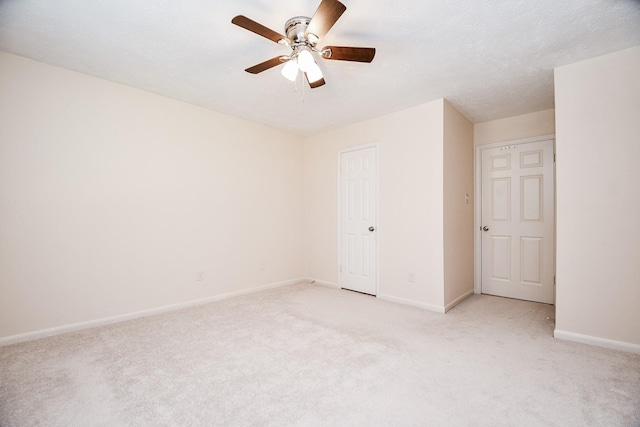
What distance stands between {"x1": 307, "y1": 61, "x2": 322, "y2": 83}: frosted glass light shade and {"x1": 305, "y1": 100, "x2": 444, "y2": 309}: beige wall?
1833 millimetres

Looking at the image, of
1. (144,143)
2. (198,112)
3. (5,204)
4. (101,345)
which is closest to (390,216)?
(198,112)

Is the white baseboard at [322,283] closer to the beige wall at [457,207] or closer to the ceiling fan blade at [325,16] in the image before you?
A: the beige wall at [457,207]

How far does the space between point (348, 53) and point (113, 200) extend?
281cm

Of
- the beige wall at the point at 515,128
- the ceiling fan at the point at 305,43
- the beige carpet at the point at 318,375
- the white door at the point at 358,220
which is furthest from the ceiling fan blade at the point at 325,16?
the beige wall at the point at 515,128

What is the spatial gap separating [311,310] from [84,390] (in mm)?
2168

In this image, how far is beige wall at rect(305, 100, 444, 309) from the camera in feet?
11.6

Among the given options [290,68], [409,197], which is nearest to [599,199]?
[409,197]

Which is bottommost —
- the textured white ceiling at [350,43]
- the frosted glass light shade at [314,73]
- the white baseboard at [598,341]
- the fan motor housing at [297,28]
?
the white baseboard at [598,341]

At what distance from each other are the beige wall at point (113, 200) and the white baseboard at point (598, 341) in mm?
3583

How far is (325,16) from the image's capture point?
1714 millimetres

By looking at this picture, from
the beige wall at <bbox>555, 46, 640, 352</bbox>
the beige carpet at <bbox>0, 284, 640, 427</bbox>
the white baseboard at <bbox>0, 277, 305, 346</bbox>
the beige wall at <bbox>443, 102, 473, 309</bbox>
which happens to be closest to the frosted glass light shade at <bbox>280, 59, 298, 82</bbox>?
the beige wall at <bbox>443, 102, 473, 309</bbox>

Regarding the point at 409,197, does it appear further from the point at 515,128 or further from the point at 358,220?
the point at 515,128

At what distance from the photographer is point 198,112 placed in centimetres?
375

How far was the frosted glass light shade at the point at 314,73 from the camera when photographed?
2156 millimetres
